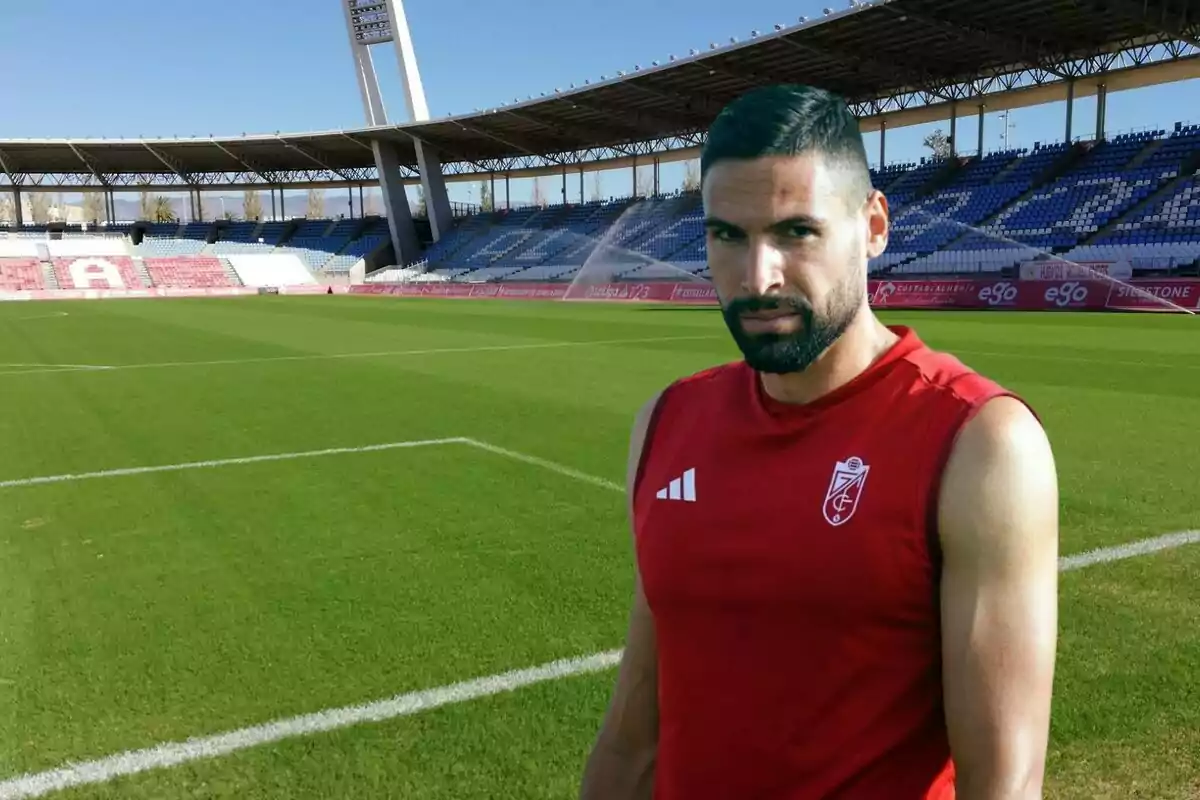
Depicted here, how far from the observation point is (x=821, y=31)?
37969 mm

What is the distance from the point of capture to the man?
136cm

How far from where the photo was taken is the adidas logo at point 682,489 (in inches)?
63.1

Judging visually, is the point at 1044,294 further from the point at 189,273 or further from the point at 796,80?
the point at 189,273

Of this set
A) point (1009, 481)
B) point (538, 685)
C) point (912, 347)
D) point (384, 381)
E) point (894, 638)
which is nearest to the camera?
point (1009, 481)

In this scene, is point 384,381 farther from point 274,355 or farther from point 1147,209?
point 1147,209

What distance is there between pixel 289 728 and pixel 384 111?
7052cm

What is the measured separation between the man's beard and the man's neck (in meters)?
0.05

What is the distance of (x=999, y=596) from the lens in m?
1.34

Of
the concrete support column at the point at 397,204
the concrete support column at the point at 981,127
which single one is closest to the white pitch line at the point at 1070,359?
the concrete support column at the point at 981,127

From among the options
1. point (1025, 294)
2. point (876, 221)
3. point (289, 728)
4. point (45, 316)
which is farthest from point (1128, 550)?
point (45, 316)

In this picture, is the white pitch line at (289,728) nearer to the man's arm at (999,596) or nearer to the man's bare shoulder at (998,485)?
the man's arm at (999,596)

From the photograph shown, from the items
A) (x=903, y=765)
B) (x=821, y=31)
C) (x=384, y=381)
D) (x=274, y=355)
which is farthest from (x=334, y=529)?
(x=821, y=31)

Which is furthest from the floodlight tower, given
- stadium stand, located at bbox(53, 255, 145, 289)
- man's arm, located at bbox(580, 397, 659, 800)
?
man's arm, located at bbox(580, 397, 659, 800)

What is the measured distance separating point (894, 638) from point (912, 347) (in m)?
0.46
